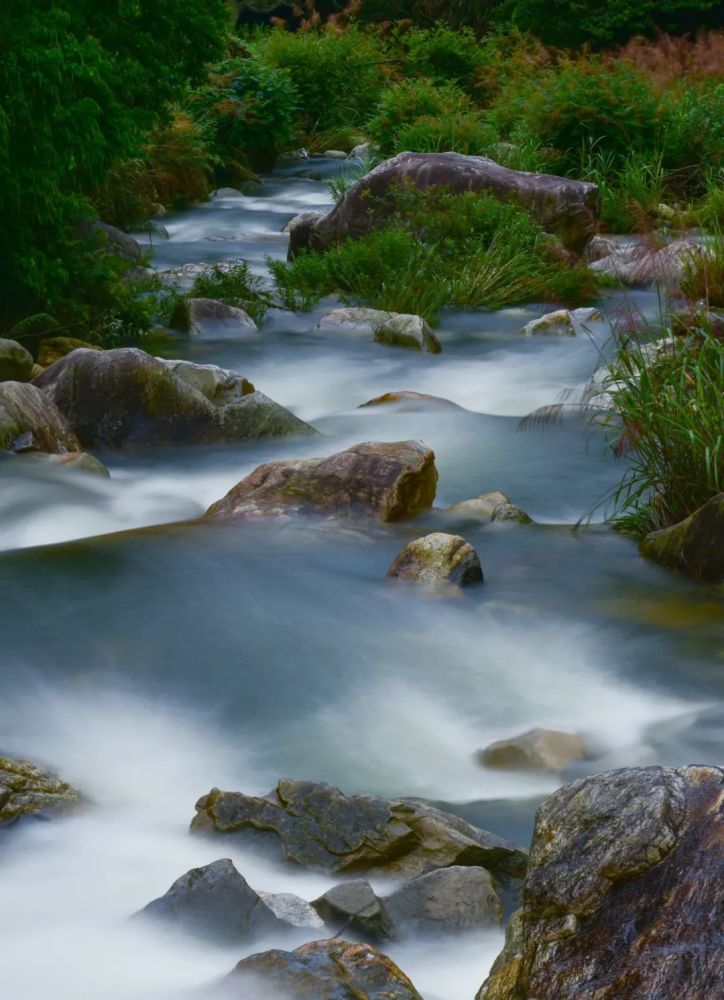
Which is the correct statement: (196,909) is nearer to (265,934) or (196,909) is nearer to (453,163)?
(265,934)

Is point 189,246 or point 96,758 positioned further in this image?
point 189,246

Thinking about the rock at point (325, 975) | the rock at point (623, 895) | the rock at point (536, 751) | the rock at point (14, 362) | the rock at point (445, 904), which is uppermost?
the rock at point (623, 895)

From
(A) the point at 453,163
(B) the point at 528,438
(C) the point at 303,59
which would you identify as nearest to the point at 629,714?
(B) the point at 528,438

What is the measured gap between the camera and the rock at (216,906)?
3.16m

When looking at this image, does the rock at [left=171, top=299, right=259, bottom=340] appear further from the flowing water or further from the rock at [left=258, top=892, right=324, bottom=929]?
the rock at [left=258, top=892, right=324, bottom=929]

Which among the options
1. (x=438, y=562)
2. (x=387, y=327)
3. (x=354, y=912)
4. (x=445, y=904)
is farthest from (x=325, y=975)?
(x=387, y=327)

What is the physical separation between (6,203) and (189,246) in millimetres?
6758

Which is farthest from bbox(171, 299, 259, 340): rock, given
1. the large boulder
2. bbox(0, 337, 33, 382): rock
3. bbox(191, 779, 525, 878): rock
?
bbox(191, 779, 525, 878): rock

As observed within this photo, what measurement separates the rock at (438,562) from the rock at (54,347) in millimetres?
4365

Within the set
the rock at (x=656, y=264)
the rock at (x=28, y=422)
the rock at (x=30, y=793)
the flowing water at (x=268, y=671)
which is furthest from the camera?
the rock at (x=28, y=422)

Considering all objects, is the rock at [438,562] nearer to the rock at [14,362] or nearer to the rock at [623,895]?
the rock at [623,895]

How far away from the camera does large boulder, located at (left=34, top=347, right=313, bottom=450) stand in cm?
818

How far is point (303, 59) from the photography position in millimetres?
24469

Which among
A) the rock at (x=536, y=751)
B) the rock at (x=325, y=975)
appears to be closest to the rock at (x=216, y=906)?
the rock at (x=325, y=975)
